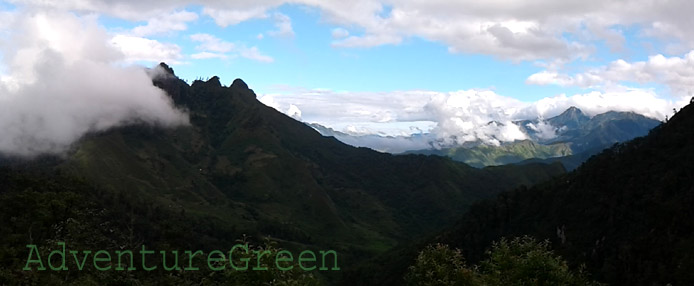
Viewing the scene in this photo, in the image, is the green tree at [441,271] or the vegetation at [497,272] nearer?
the green tree at [441,271]

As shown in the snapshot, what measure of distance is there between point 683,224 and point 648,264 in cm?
2417

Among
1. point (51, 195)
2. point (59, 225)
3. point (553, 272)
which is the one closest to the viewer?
point (553, 272)

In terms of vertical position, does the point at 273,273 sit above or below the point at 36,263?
above

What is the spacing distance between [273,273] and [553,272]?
38.0 metres

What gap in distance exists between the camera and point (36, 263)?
104188mm

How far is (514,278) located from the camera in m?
72.5

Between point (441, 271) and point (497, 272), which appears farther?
point (497, 272)

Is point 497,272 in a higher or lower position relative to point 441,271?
lower

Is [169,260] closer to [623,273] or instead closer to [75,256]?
[75,256]

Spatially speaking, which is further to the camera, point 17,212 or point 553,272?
point 17,212

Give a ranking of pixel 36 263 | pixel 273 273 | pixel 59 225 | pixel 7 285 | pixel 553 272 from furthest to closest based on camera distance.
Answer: pixel 59 225 < pixel 36 263 < pixel 7 285 < pixel 553 272 < pixel 273 273

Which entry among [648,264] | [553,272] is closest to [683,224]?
[648,264]

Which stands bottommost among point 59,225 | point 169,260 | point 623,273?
point 623,273

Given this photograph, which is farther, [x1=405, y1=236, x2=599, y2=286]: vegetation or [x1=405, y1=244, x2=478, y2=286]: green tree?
[x1=405, y1=236, x2=599, y2=286]: vegetation
